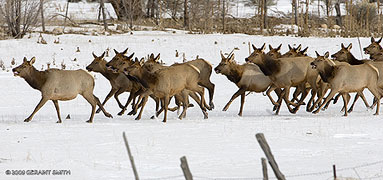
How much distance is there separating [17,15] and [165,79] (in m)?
18.5

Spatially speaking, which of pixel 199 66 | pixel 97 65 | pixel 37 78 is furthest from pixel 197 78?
pixel 37 78

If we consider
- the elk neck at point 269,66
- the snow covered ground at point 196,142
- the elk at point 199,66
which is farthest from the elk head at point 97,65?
the elk neck at point 269,66

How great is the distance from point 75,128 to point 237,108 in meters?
6.43

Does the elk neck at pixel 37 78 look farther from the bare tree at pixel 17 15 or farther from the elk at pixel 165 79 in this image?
the bare tree at pixel 17 15

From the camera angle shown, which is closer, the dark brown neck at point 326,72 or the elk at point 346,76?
the elk at point 346,76

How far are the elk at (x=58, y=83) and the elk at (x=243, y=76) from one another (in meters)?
3.49

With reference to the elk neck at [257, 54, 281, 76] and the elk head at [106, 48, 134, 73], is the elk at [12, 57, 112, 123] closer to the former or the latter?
the elk head at [106, 48, 134, 73]

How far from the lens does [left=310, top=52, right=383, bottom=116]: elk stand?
15.7m

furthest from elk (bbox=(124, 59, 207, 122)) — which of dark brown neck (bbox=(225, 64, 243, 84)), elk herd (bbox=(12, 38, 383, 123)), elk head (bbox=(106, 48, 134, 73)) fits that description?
dark brown neck (bbox=(225, 64, 243, 84))

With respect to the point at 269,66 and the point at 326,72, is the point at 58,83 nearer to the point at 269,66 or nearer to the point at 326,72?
the point at 269,66

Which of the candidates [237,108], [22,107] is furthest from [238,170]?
[22,107]

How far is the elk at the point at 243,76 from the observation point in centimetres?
1683

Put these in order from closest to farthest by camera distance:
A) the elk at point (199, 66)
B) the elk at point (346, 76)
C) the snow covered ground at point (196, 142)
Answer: the snow covered ground at point (196, 142) → the elk at point (346, 76) → the elk at point (199, 66)

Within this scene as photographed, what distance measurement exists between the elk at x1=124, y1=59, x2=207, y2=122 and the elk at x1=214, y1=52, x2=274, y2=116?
1242 millimetres
